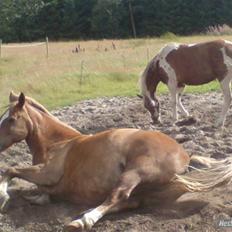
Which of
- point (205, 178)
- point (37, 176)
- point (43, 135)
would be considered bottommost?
point (37, 176)

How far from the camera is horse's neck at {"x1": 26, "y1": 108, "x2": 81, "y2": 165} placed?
657 centimetres

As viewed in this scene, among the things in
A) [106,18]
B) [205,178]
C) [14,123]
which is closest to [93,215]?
[205,178]

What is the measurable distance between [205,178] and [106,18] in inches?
2588

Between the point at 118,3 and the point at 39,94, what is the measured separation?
55128 millimetres

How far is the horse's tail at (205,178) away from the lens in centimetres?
554

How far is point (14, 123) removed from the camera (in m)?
6.54

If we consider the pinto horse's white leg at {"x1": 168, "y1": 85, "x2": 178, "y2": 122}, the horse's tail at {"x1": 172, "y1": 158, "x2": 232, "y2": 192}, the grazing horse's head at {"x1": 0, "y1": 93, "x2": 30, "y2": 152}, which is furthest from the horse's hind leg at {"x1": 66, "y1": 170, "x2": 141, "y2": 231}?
the pinto horse's white leg at {"x1": 168, "y1": 85, "x2": 178, "y2": 122}

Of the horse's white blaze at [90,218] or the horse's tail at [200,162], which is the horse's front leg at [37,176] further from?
the horse's tail at [200,162]

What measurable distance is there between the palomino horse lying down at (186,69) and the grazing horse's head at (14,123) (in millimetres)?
5448

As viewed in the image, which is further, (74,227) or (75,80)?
(75,80)

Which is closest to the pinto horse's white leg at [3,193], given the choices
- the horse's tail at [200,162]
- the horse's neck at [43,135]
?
the horse's neck at [43,135]

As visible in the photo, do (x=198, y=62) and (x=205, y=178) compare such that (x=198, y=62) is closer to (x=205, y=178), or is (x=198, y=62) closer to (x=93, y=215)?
(x=205, y=178)

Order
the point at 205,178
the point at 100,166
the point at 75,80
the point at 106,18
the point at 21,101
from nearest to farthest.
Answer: the point at 205,178, the point at 100,166, the point at 21,101, the point at 75,80, the point at 106,18

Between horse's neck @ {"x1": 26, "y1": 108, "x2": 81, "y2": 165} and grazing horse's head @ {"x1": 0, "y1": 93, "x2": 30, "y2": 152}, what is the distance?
0.08m
